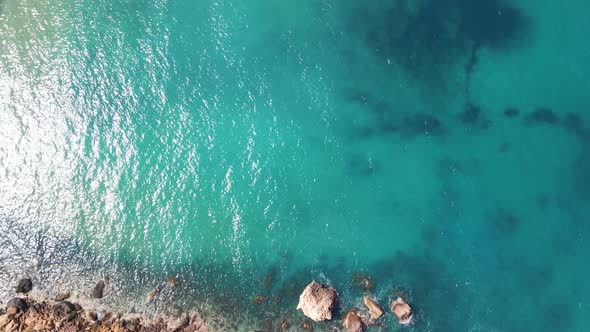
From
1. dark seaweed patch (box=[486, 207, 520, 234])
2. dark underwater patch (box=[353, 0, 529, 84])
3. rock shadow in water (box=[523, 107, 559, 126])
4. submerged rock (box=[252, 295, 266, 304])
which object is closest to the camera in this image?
submerged rock (box=[252, 295, 266, 304])

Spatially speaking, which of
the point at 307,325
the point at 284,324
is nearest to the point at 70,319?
the point at 284,324

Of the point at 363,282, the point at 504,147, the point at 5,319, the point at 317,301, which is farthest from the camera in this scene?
the point at 504,147

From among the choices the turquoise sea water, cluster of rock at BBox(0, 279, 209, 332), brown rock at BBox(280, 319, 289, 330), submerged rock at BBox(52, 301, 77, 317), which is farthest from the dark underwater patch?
submerged rock at BBox(52, 301, 77, 317)

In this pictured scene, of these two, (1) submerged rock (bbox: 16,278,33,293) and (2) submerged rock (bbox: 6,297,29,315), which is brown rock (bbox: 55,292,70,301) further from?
(1) submerged rock (bbox: 16,278,33,293)

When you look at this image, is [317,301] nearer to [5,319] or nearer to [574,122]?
[5,319]

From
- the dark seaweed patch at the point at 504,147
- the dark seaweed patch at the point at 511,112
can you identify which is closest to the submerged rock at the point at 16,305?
the dark seaweed patch at the point at 504,147

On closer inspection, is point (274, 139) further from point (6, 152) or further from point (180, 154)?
point (6, 152)
